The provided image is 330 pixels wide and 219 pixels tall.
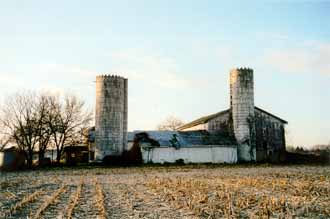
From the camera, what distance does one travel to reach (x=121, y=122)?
160 ft

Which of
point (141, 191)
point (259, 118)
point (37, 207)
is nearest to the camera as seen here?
point (37, 207)

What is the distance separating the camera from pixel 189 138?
50.5m

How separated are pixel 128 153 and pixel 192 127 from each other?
14.6 metres

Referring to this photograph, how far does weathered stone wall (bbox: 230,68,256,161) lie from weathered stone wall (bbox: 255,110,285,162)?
3.12ft

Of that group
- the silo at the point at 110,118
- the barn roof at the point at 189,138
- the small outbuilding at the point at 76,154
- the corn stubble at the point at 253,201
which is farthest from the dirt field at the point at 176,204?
the small outbuilding at the point at 76,154

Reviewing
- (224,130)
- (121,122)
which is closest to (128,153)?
(121,122)

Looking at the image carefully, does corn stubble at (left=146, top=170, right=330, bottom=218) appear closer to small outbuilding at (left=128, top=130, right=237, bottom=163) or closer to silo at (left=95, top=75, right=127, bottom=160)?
small outbuilding at (left=128, top=130, right=237, bottom=163)

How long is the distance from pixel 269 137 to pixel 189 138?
9.47 m

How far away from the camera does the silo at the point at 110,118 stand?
47.6m

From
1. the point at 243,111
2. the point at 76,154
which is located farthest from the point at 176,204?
the point at 76,154

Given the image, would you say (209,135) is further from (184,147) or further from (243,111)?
(243,111)

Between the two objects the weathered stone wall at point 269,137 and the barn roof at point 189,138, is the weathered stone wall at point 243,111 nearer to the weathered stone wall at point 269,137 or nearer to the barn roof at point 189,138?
the weathered stone wall at point 269,137

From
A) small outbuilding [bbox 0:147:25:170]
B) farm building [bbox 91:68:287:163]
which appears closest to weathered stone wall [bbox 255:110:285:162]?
farm building [bbox 91:68:287:163]

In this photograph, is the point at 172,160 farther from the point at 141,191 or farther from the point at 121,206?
the point at 121,206
